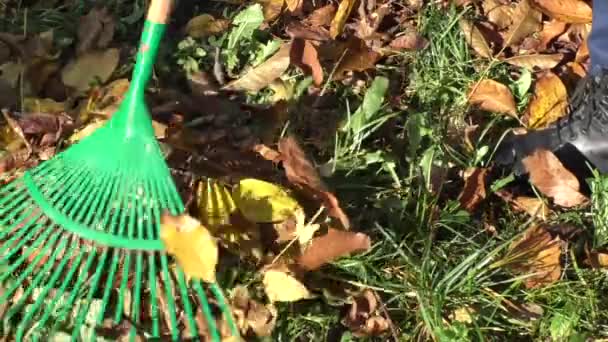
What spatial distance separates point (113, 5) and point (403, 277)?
909 mm

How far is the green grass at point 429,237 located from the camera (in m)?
1.52

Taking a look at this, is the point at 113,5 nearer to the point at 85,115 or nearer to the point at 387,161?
the point at 85,115

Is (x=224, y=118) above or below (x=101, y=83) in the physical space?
below

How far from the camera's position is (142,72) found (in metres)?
1.39

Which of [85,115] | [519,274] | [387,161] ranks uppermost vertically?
[85,115]

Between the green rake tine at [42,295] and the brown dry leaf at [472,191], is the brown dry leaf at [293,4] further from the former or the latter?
the green rake tine at [42,295]

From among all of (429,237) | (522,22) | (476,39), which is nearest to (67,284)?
(429,237)

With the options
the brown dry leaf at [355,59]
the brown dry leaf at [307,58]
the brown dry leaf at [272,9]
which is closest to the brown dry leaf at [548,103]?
the brown dry leaf at [355,59]

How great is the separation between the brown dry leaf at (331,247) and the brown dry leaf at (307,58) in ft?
1.28

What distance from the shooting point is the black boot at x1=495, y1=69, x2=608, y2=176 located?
177cm

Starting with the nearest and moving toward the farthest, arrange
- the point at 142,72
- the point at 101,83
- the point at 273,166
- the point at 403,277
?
1. the point at 142,72
2. the point at 403,277
3. the point at 273,166
4. the point at 101,83

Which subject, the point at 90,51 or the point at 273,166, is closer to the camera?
the point at 273,166

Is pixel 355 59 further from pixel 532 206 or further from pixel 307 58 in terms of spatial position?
pixel 532 206

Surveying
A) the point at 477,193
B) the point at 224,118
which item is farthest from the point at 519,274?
the point at 224,118
